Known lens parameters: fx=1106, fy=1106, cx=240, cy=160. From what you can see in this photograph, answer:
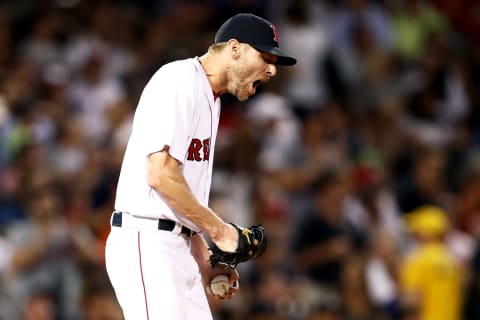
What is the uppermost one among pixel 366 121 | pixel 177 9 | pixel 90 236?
pixel 177 9

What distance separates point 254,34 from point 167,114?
0.55 metres

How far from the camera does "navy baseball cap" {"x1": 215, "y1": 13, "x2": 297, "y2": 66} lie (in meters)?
4.82

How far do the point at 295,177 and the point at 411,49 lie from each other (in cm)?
321

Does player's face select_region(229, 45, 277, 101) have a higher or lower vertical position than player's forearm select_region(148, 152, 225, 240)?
higher

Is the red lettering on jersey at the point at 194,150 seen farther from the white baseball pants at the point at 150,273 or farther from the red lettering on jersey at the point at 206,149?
the white baseball pants at the point at 150,273

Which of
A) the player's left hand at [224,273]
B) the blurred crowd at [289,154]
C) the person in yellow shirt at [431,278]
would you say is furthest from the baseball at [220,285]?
the person in yellow shirt at [431,278]

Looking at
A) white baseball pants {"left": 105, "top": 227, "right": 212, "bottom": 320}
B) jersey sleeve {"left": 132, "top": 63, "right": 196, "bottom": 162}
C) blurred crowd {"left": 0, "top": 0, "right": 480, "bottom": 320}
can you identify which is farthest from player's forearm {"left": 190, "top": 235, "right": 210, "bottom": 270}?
blurred crowd {"left": 0, "top": 0, "right": 480, "bottom": 320}

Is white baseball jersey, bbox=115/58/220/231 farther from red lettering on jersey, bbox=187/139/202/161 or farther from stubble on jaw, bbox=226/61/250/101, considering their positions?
stubble on jaw, bbox=226/61/250/101

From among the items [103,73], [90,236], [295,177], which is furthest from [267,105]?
[90,236]

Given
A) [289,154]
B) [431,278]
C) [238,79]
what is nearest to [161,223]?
[238,79]

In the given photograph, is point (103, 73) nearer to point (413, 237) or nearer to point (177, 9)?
point (177, 9)

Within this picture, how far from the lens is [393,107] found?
1179 cm

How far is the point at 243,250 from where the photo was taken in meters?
4.75

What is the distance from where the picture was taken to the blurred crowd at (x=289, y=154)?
354 inches
